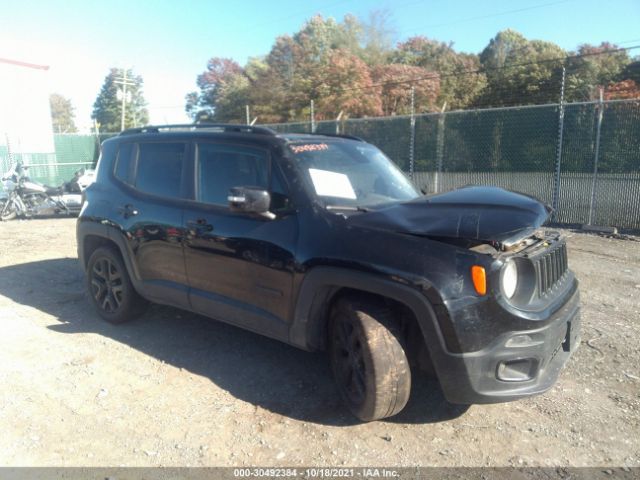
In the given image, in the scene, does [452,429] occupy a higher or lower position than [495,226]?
lower

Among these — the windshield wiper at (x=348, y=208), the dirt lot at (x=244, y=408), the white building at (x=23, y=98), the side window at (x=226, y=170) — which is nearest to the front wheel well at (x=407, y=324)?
the dirt lot at (x=244, y=408)

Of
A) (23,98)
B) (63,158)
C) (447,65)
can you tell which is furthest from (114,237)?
(23,98)

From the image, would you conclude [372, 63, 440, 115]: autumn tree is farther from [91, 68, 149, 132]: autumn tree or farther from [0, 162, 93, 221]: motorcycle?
[91, 68, 149, 132]: autumn tree

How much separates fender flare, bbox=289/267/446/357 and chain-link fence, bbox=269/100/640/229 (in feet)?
25.5

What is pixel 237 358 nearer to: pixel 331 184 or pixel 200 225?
pixel 200 225

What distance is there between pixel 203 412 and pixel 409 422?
1.36 m

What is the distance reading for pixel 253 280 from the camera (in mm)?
3799

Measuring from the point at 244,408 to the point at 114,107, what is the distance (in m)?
69.3

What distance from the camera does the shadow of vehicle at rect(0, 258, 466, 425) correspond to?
3571 millimetres

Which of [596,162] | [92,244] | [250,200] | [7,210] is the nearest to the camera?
[250,200]

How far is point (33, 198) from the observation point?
13203mm

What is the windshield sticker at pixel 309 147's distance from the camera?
3891 mm

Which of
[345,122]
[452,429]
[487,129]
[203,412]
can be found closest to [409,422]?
[452,429]

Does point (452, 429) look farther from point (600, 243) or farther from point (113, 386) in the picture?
point (600, 243)
